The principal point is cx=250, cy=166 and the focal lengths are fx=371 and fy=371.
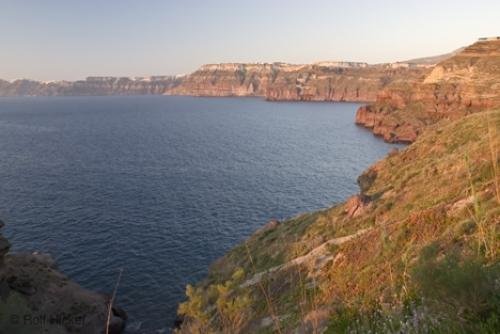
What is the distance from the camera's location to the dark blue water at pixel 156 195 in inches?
1732

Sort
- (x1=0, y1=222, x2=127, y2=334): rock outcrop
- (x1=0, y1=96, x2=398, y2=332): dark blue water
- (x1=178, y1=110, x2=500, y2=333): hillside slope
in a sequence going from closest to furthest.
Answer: (x1=178, y1=110, x2=500, y2=333): hillside slope → (x1=0, y1=222, x2=127, y2=334): rock outcrop → (x1=0, y1=96, x2=398, y2=332): dark blue water

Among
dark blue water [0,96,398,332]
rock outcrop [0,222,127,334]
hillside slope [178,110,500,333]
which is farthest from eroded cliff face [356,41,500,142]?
rock outcrop [0,222,127,334]

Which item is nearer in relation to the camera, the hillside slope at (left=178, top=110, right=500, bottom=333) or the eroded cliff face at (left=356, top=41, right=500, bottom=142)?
the hillside slope at (left=178, top=110, right=500, bottom=333)

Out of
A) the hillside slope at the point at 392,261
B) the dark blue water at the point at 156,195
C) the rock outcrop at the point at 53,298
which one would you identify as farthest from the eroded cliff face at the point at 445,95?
the rock outcrop at the point at 53,298

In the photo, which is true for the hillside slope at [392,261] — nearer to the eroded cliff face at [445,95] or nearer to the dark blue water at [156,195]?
the dark blue water at [156,195]

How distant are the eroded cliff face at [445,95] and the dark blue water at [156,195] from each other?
12.5 metres

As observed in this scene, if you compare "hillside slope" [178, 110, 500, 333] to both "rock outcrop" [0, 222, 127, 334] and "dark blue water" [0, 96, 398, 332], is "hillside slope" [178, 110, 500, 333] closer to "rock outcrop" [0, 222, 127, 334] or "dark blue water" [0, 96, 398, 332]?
"dark blue water" [0, 96, 398, 332]

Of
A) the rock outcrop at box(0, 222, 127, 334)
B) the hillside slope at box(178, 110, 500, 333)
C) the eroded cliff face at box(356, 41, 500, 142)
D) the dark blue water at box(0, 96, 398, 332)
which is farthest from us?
the eroded cliff face at box(356, 41, 500, 142)

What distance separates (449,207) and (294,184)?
199 ft

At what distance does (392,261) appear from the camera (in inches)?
498

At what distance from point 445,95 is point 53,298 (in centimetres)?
12807

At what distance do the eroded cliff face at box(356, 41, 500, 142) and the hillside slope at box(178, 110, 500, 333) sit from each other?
85.6m

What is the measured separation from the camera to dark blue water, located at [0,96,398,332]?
4400cm

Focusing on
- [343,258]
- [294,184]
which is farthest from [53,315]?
[294,184]
